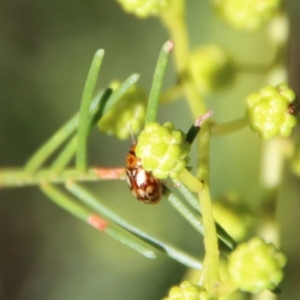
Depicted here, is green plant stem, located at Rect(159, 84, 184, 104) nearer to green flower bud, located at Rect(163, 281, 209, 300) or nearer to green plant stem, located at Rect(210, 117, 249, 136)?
green plant stem, located at Rect(210, 117, 249, 136)

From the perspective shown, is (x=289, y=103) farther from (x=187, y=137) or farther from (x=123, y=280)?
(x=123, y=280)

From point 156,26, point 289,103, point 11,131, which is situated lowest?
point 289,103

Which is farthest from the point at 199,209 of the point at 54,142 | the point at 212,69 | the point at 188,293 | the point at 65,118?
the point at 65,118

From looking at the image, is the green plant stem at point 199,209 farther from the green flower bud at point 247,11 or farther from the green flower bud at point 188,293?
the green flower bud at point 247,11

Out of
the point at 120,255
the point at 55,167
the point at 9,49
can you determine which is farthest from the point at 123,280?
the point at 55,167

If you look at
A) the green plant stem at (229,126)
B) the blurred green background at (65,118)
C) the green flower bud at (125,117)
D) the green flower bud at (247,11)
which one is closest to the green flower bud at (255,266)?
the green plant stem at (229,126)
